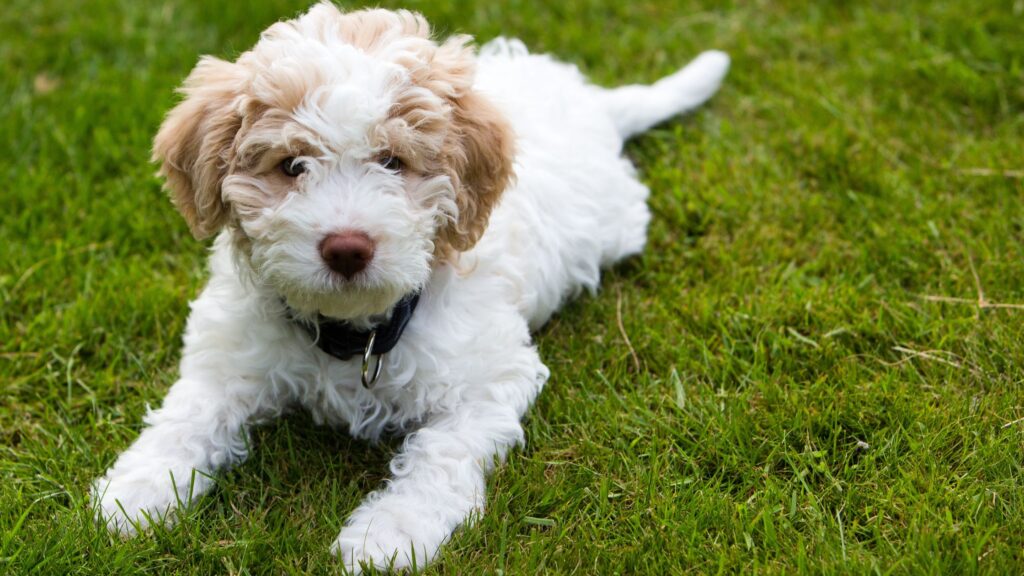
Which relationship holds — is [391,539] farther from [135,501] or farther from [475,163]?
[475,163]

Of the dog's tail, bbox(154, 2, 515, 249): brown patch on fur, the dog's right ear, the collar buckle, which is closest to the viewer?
bbox(154, 2, 515, 249): brown patch on fur

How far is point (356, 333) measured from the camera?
11.9 feet

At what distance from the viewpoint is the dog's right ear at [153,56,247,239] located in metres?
3.31

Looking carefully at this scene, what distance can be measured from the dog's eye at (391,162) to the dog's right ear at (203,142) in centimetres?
48

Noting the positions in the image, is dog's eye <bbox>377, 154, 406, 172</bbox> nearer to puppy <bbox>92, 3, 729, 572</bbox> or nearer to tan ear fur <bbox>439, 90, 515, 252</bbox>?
puppy <bbox>92, 3, 729, 572</bbox>

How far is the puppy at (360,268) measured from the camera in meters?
3.14

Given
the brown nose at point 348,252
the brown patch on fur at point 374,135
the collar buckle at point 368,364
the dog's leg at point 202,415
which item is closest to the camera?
the brown nose at point 348,252

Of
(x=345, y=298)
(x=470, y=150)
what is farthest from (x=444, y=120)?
(x=345, y=298)

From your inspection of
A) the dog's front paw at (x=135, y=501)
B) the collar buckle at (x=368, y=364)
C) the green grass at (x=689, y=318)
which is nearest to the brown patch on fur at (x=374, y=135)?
the collar buckle at (x=368, y=364)

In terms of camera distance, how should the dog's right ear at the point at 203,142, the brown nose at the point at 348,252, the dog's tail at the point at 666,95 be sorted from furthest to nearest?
the dog's tail at the point at 666,95, the dog's right ear at the point at 203,142, the brown nose at the point at 348,252

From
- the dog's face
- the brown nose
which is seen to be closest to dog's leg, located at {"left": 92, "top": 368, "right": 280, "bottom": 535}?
the dog's face

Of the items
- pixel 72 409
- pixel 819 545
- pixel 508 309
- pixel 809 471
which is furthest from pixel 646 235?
pixel 72 409

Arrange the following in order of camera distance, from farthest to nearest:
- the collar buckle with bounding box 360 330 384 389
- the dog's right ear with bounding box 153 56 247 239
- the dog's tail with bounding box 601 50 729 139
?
the dog's tail with bounding box 601 50 729 139, the collar buckle with bounding box 360 330 384 389, the dog's right ear with bounding box 153 56 247 239

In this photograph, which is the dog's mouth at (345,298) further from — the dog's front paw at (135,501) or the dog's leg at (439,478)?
the dog's front paw at (135,501)
